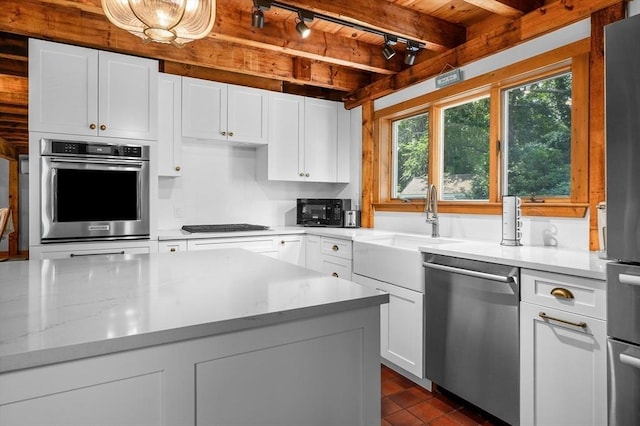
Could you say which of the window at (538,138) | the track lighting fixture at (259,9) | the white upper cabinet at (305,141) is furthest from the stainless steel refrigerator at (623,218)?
the white upper cabinet at (305,141)

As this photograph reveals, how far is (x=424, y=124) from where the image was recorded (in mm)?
3549

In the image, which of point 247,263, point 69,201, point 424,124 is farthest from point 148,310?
point 424,124

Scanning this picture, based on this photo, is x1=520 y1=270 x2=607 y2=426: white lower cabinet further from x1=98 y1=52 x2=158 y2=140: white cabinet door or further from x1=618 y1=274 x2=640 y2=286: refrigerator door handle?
x1=98 y1=52 x2=158 y2=140: white cabinet door

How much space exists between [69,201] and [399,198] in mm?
2809

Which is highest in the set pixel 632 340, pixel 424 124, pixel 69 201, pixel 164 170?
pixel 424 124

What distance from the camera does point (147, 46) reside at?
3.15 meters

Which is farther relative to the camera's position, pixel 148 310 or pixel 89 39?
pixel 89 39

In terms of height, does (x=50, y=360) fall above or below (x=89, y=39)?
below

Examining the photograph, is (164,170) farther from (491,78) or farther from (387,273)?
(491,78)

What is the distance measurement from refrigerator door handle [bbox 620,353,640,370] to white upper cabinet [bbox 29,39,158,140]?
125 inches

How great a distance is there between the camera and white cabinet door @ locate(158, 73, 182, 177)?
3350 millimetres

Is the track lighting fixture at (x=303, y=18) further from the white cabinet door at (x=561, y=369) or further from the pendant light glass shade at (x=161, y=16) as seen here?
the white cabinet door at (x=561, y=369)

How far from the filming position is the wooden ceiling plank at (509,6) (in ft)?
7.74

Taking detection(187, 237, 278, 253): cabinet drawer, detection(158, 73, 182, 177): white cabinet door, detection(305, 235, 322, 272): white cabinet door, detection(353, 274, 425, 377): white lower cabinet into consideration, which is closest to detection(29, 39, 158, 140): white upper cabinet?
detection(158, 73, 182, 177): white cabinet door
